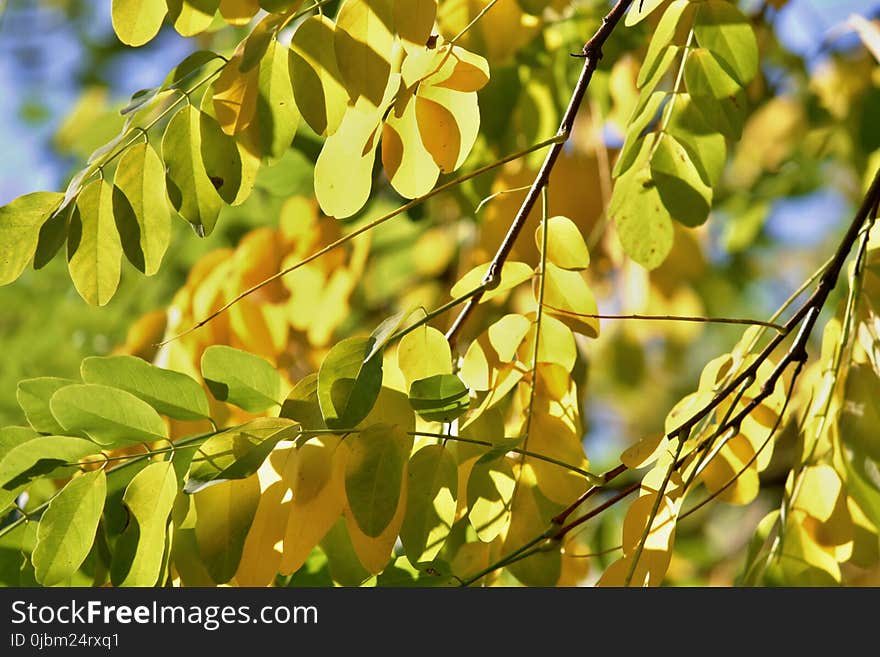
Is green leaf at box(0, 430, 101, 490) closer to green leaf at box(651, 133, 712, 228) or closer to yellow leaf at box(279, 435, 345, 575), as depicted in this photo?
yellow leaf at box(279, 435, 345, 575)

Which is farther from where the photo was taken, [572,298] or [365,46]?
[572,298]

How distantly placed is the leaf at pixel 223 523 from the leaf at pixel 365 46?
253 mm

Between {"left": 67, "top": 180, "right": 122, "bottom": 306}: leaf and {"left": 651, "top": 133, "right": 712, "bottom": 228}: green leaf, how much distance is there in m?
0.39

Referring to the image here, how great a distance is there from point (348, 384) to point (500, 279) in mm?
153

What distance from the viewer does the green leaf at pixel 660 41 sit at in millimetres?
690

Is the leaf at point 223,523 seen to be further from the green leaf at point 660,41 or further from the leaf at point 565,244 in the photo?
the green leaf at point 660,41

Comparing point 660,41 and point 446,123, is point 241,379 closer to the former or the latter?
point 446,123

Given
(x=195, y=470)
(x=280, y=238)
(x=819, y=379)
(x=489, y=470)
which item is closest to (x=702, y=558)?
(x=280, y=238)

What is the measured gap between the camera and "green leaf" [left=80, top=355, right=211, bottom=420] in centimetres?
70

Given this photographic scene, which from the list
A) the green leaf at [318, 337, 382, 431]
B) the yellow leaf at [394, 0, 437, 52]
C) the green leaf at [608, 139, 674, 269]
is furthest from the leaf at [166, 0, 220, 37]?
the green leaf at [608, 139, 674, 269]

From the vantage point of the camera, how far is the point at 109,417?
2.18 feet

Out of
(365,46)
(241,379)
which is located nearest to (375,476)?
(241,379)
